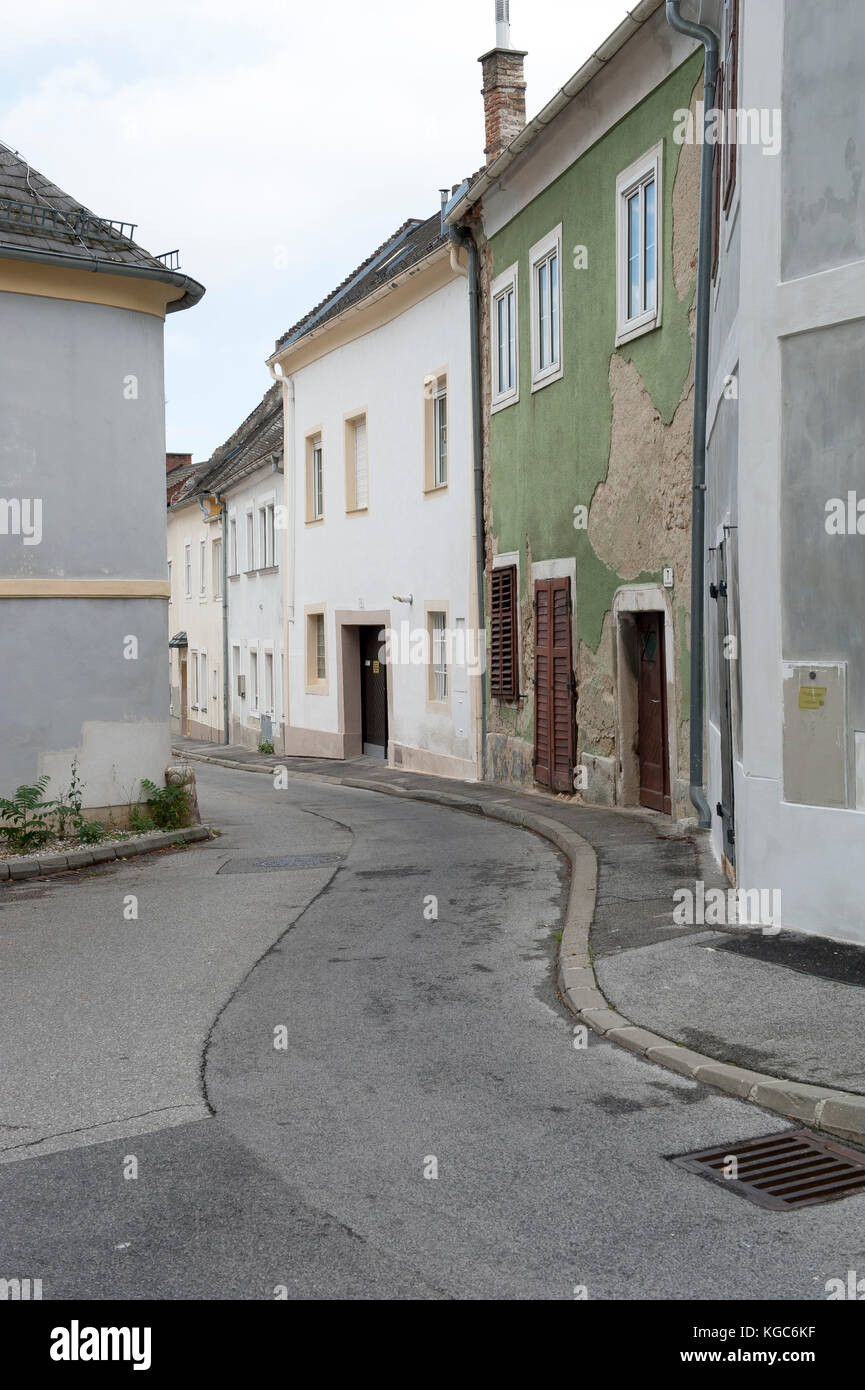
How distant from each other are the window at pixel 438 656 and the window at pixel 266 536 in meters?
9.69

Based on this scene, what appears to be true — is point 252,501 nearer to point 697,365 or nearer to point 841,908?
point 697,365

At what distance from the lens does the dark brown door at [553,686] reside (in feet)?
51.1

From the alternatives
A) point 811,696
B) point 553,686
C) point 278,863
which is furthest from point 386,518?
point 811,696

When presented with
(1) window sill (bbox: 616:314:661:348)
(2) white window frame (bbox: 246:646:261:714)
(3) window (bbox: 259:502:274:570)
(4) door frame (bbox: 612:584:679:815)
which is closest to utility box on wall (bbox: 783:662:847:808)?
(4) door frame (bbox: 612:584:679:815)

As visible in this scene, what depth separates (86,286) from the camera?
543 inches

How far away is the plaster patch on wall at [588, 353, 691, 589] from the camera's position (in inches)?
495

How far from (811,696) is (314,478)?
2010 centimetres

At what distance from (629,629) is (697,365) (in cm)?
333

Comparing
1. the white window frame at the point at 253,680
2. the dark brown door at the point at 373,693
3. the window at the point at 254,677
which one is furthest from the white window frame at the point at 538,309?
the window at the point at 254,677

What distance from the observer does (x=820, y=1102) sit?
5.30 m

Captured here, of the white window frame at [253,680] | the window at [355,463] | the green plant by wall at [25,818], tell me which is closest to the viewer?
the green plant by wall at [25,818]

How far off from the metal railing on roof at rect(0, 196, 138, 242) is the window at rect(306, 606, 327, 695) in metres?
13.0

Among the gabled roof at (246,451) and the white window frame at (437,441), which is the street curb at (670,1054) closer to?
the white window frame at (437,441)

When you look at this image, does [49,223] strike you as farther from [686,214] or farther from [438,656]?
[438,656]
